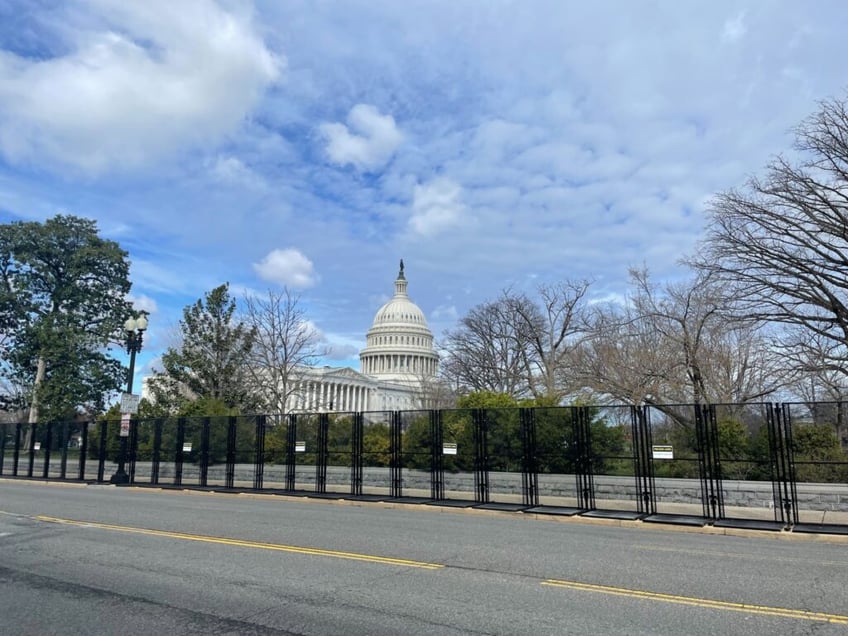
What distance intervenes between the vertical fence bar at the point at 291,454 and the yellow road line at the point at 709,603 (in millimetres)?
16037

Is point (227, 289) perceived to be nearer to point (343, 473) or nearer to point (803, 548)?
point (343, 473)

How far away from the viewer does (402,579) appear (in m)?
7.65

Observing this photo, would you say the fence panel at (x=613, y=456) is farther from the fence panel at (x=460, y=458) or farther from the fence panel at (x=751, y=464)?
the fence panel at (x=460, y=458)

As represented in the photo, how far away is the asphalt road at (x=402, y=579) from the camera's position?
5.88 m

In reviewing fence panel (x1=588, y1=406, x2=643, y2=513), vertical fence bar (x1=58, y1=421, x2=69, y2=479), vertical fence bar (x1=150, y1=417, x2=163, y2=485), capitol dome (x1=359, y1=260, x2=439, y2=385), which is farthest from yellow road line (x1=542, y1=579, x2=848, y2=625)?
capitol dome (x1=359, y1=260, x2=439, y2=385)

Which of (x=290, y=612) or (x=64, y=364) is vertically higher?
(x=64, y=364)

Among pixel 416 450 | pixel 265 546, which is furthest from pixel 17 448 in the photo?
pixel 265 546

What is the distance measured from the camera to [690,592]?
7.04 metres

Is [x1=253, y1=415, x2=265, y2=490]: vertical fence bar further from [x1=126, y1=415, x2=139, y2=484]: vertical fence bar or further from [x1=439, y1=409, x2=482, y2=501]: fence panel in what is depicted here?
[x1=439, y1=409, x2=482, y2=501]: fence panel

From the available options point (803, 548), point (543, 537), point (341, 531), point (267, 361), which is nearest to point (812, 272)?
point (803, 548)

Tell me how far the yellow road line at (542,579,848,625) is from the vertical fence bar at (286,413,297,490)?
52.6 ft

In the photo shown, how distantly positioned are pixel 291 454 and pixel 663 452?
12498mm

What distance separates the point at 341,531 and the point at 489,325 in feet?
121

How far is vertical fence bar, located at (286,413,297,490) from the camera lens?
72.8 feet
